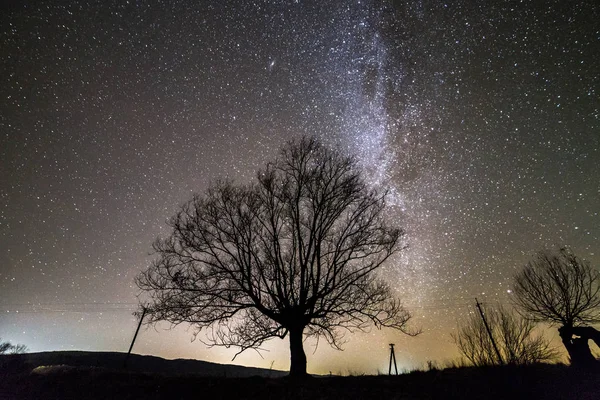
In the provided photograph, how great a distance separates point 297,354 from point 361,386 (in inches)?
98.5

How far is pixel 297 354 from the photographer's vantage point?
1028cm

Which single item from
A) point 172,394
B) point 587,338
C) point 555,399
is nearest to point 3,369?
point 172,394

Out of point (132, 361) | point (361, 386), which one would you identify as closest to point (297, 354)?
point (361, 386)

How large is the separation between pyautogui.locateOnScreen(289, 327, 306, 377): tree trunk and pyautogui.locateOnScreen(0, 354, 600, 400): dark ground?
1.93ft

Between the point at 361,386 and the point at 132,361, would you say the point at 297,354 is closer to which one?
the point at 361,386

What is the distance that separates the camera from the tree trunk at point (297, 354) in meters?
10.0

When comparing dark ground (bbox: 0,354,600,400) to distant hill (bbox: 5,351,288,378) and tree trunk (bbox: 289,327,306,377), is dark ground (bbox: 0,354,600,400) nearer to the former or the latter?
tree trunk (bbox: 289,327,306,377)

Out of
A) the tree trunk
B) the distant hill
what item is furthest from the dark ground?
the distant hill

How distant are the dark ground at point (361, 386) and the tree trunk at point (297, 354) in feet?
1.93

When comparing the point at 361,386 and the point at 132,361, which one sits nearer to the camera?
Answer: the point at 361,386

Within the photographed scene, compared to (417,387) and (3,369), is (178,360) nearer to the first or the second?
(3,369)

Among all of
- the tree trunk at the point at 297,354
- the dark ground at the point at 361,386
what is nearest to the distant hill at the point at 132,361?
the dark ground at the point at 361,386

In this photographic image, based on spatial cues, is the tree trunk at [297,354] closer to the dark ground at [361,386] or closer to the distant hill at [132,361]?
the dark ground at [361,386]

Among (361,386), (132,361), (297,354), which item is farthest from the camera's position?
(132,361)
